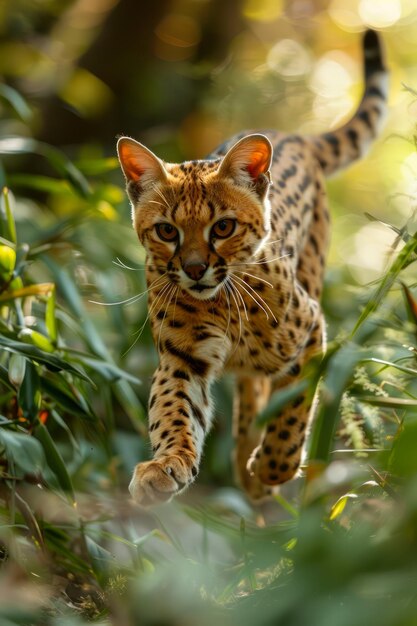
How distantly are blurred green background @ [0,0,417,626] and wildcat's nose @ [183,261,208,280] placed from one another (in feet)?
1.78

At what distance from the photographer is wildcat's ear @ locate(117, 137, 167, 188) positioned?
15.4 ft

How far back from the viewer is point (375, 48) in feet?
23.1

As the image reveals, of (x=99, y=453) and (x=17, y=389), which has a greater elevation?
(x=99, y=453)

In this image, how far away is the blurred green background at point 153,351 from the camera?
2.80 m

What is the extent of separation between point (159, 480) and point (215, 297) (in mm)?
1115

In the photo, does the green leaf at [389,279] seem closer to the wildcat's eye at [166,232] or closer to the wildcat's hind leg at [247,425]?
the wildcat's eye at [166,232]

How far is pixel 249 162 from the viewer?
475cm

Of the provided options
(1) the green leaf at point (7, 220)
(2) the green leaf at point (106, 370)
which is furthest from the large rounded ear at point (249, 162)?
(1) the green leaf at point (7, 220)

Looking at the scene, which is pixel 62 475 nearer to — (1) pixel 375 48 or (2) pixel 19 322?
(2) pixel 19 322

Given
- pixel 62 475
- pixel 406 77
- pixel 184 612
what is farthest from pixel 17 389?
pixel 406 77

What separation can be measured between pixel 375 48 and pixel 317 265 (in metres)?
1.89

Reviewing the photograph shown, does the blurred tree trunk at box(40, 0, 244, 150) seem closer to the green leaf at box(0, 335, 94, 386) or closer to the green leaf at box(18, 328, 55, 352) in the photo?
the green leaf at box(18, 328, 55, 352)

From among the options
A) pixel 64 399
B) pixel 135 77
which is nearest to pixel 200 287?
pixel 64 399

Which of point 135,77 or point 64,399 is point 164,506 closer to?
point 64,399
